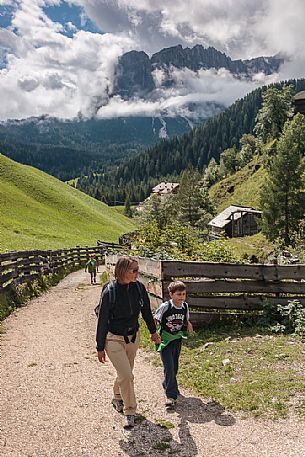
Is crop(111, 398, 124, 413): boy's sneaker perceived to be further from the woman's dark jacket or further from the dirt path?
the woman's dark jacket

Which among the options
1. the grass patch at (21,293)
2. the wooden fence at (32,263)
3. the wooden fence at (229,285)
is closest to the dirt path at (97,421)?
the wooden fence at (229,285)

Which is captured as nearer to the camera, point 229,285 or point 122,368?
point 122,368

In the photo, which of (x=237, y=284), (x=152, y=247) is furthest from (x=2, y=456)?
(x=152, y=247)

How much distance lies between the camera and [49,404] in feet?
22.4

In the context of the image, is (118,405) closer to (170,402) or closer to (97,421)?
(97,421)

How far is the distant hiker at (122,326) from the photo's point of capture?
6.05m

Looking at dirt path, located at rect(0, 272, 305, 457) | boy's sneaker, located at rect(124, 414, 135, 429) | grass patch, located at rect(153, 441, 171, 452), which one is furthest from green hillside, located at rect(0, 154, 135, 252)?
grass patch, located at rect(153, 441, 171, 452)

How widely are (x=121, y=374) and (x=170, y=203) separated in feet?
203

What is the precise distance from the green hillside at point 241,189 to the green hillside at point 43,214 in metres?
35.1

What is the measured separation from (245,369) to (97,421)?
295cm

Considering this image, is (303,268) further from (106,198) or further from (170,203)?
(106,198)

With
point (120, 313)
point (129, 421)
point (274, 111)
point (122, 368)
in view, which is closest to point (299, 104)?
point (274, 111)

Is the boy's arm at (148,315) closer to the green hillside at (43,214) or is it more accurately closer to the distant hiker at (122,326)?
the distant hiker at (122,326)

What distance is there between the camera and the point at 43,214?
5700cm
